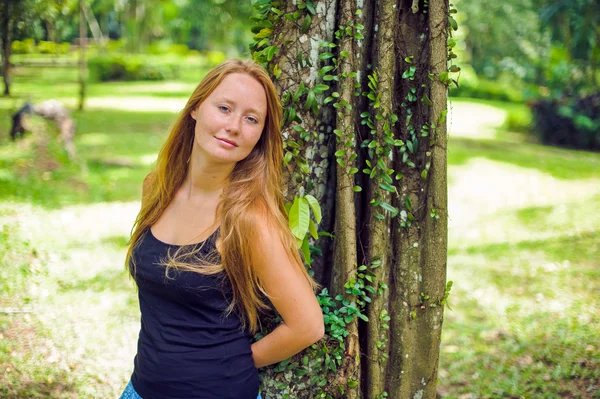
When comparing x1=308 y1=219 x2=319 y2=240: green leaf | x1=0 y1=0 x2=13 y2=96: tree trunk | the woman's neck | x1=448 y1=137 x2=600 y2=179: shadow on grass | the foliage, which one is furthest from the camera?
x1=448 y1=137 x2=600 y2=179: shadow on grass

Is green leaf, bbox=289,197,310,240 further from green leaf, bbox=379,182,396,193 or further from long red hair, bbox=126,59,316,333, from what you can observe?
green leaf, bbox=379,182,396,193

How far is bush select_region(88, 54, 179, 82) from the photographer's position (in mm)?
25516

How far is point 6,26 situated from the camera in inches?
281

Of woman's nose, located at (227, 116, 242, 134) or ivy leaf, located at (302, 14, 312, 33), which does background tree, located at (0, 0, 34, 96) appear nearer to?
ivy leaf, located at (302, 14, 312, 33)

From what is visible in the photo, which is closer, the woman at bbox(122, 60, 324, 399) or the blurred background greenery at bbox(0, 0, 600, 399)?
the woman at bbox(122, 60, 324, 399)

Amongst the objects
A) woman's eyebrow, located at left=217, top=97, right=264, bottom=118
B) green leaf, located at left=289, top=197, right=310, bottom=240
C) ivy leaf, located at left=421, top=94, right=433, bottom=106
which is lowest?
green leaf, located at left=289, top=197, right=310, bottom=240

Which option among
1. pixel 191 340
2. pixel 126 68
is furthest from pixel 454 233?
pixel 126 68

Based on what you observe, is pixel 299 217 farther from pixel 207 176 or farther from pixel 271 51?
pixel 271 51

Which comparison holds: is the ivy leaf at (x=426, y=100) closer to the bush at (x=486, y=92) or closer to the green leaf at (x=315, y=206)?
the green leaf at (x=315, y=206)

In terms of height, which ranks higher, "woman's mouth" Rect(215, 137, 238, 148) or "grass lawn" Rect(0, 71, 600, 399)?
"woman's mouth" Rect(215, 137, 238, 148)

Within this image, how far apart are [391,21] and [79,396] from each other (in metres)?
2.97

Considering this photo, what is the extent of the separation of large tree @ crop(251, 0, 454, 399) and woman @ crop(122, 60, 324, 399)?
0.86 feet

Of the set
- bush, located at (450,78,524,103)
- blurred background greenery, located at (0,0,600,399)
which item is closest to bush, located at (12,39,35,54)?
blurred background greenery, located at (0,0,600,399)

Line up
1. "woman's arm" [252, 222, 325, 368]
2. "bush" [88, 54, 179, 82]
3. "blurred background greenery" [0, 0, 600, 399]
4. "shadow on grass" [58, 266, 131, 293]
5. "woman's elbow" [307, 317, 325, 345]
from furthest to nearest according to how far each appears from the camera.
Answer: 1. "bush" [88, 54, 179, 82]
2. "shadow on grass" [58, 266, 131, 293]
3. "blurred background greenery" [0, 0, 600, 399]
4. "woman's elbow" [307, 317, 325, 345]
5. "woman's arm" [252, 222, 325, 368]
